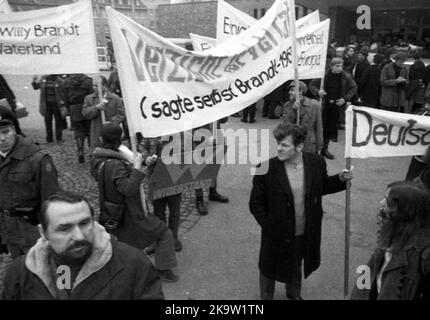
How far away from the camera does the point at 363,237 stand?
5066mm

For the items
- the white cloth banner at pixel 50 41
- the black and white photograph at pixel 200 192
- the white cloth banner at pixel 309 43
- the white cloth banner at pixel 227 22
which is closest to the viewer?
the black and white photograph at pixel 200 192

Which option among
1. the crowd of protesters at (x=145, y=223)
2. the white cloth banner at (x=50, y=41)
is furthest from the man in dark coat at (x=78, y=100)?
the crowd of protesters at (x=145, y=223)

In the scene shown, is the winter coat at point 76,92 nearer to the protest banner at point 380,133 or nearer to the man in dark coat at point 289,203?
the man in dark coat at point 289,203

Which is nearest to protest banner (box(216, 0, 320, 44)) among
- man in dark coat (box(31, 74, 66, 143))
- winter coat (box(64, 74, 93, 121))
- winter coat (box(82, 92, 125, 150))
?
winter coat (box(82, 92, 125, 150))

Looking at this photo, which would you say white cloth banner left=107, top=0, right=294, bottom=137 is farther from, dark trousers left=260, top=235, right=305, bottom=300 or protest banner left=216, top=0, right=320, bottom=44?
dark trousers left=260, top=235, right=305, bottom=300

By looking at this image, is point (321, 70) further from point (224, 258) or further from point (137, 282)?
point (137, 282)

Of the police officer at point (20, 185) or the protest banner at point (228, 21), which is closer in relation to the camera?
the police officer at point (20, 185)

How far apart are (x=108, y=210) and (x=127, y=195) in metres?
0.29

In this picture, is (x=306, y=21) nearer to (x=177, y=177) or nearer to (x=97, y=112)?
(x=177, y=177)

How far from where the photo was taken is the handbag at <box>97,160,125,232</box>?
3.60 metres

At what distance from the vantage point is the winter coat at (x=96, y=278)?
2.00 meters

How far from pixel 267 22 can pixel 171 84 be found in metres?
1.54

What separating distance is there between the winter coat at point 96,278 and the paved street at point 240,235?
199 centimetres
